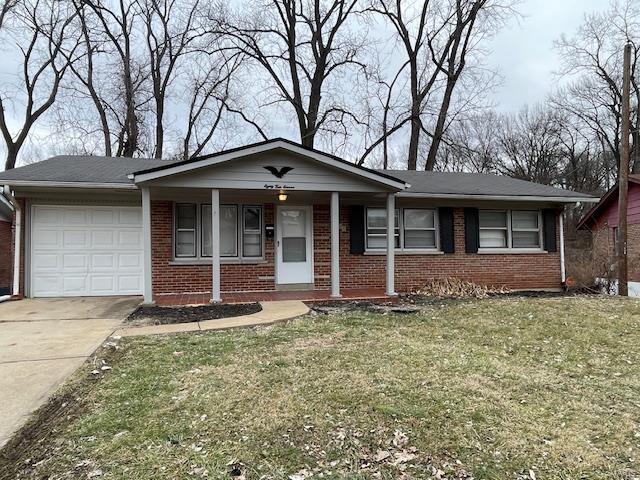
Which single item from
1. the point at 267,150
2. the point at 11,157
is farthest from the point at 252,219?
the point at 11,157

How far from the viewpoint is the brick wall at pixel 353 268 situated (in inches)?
372

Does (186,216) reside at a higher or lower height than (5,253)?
higher

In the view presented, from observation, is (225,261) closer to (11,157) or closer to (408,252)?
(408,252)

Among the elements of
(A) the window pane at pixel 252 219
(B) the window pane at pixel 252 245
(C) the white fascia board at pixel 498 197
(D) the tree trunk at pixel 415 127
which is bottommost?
(B) the window pane at pixel 252 245

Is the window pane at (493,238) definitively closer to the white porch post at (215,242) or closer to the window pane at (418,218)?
the window pane at (418,218)

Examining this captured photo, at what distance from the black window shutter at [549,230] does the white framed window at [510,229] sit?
4.6 inches

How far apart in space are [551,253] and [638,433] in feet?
30.8

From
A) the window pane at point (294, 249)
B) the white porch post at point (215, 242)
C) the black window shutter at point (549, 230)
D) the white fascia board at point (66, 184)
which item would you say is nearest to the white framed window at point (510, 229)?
the black window shutter at point (549, 230)

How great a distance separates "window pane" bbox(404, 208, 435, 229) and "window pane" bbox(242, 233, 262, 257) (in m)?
3.65

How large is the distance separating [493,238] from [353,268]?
3.88m

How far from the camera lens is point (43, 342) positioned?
17.8 ft

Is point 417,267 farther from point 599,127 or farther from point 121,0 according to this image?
point 599,127

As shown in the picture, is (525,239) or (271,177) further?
(525,239)

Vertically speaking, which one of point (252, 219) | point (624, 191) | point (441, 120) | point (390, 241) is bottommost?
point (390, 241)
